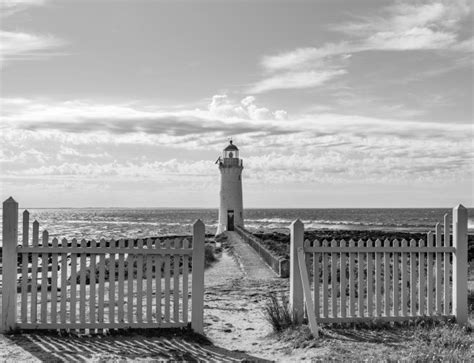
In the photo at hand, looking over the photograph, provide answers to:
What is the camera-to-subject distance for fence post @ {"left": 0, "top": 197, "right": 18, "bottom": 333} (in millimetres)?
7883

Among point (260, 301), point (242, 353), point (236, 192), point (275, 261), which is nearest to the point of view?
point (242, 353)

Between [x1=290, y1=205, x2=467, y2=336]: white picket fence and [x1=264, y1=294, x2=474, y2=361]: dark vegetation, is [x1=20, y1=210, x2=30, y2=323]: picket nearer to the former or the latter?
[x1=264, y1=294, x2=474, y2=361]: dark vegetation

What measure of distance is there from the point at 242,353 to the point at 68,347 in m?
2.53

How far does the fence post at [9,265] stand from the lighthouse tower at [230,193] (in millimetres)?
33046

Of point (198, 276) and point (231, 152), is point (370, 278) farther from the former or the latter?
point (231, 152)

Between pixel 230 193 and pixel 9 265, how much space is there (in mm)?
33336

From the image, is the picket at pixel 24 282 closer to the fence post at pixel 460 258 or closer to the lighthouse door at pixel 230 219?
the fence post at pixel 460 258

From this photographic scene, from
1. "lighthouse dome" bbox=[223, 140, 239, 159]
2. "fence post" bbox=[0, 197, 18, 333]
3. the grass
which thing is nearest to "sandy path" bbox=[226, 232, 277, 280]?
the grass

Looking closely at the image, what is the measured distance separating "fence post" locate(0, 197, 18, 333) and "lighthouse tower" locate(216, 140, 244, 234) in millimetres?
33046

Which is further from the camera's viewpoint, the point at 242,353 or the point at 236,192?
the point at 236,192

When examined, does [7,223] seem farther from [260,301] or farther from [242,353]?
[260,301]

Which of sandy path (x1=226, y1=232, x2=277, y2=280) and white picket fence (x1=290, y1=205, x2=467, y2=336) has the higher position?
white picket fence (x1=290, y1=205, x2=467, y2=336)

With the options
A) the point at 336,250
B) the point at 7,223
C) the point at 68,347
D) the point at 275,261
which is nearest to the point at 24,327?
the point at 68,347

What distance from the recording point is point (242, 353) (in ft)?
23.6
